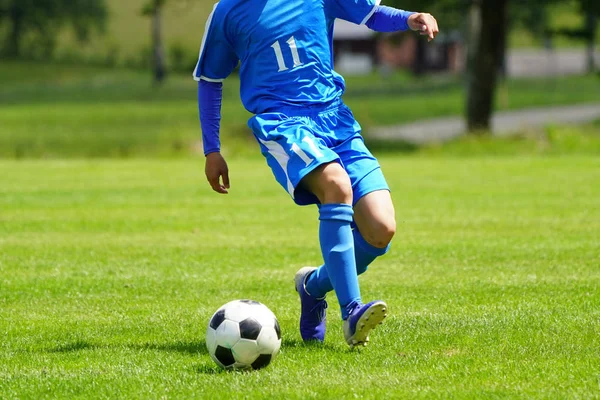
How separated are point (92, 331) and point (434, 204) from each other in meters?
A: 7.87

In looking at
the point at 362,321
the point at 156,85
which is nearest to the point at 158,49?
the point at 156,85

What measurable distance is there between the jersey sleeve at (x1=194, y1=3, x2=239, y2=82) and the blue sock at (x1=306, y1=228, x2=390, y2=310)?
1.19m

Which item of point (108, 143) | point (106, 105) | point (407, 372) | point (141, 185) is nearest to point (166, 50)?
point (106, 105)

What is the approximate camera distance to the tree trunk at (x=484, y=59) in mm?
25308

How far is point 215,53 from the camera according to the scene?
5902mm

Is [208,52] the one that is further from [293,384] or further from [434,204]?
[434,204]

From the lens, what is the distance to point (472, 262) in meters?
8.73

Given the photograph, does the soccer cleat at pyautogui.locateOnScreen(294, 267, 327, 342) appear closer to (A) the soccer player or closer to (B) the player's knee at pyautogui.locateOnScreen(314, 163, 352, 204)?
(A) the soccer player

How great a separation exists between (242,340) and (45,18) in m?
81.1

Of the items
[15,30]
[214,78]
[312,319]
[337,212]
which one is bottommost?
[15,30]

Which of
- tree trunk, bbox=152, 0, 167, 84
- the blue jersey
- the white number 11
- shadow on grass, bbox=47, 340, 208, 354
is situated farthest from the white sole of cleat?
tree trunk, bbox=152, 0, 167, 84

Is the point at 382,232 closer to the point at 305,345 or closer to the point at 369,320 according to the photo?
the point at 369,320

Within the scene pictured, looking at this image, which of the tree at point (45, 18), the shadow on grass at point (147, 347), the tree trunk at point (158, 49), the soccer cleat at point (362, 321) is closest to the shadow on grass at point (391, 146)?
the shadow on grass at point (147, 347)

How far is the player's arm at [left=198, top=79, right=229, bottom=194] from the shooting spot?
595cm
